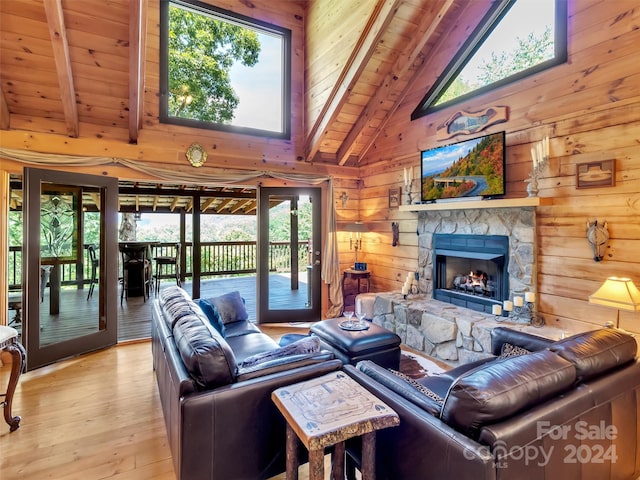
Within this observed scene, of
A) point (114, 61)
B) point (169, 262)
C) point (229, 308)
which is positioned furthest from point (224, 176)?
point (169, 262)

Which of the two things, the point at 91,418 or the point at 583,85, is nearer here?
the point at 91,418

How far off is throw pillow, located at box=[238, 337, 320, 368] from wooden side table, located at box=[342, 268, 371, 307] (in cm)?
326

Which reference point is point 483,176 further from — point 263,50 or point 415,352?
point 263,50

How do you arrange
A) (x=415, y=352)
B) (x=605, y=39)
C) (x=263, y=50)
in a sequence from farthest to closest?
(x=263, y=50) → (x=415, y=352) → (x=605, y=39)

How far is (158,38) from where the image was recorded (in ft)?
13.6

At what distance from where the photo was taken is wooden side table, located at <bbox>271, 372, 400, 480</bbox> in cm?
129

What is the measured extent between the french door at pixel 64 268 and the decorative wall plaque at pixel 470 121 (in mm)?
4226

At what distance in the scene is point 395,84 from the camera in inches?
176

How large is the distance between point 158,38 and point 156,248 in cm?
502

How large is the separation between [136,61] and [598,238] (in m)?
4.64

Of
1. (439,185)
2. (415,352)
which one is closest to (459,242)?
(439,185)

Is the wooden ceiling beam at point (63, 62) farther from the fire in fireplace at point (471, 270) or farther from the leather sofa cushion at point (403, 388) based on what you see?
the fire in fireplace at point (471, 270)

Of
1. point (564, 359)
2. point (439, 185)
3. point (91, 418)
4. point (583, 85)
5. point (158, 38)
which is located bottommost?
point (91, 418)

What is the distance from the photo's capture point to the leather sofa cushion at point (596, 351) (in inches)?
61.9
